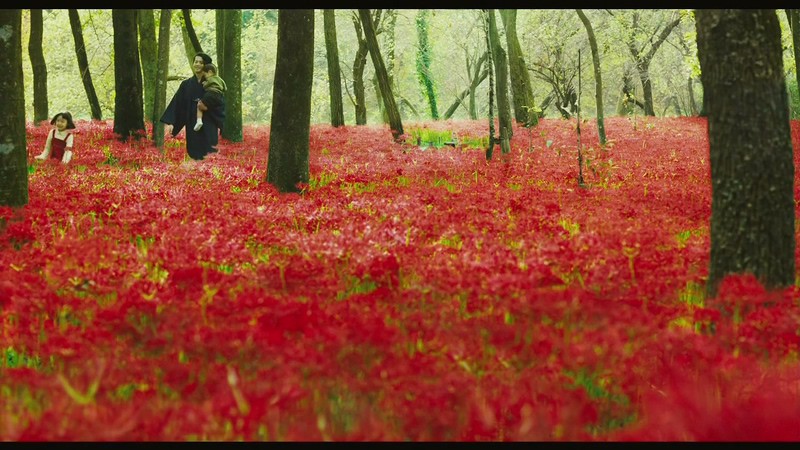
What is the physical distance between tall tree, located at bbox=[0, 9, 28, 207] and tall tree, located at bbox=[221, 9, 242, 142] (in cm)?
1031

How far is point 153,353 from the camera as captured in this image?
4.31 m

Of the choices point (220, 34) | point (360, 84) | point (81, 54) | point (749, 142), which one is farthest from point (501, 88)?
point (360, 84)

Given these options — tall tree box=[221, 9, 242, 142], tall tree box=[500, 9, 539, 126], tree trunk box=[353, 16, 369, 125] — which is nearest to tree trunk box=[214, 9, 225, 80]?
tall tree box=[221, 9, 242, 142]

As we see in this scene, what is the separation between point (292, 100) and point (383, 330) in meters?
7.50

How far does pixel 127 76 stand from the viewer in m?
16.7

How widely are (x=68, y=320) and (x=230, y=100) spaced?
1493 cm

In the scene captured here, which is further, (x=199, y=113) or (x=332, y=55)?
(x=332, y=55)

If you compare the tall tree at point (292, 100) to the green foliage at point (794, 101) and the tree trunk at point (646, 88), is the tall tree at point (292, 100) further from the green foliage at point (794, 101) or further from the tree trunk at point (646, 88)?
the tree trunk at point (646, 88)

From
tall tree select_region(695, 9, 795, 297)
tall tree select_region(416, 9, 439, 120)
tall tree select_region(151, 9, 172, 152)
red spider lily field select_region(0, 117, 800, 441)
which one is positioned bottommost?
red spider lily field select_region(0, 117, 800, 441)

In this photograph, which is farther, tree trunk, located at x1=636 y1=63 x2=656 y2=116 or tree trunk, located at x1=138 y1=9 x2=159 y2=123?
tree trunk, located at x1=636 y1=63 x2=656 y2=116

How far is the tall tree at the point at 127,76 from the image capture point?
16.5m

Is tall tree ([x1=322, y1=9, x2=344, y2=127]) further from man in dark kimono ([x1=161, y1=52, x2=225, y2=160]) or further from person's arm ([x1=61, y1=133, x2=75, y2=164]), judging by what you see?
person's arm ([x1=61, y1=133, x2=75, y2=164])

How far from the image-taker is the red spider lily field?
3377mm

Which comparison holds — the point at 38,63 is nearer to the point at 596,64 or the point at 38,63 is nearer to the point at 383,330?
the point at 596,64
